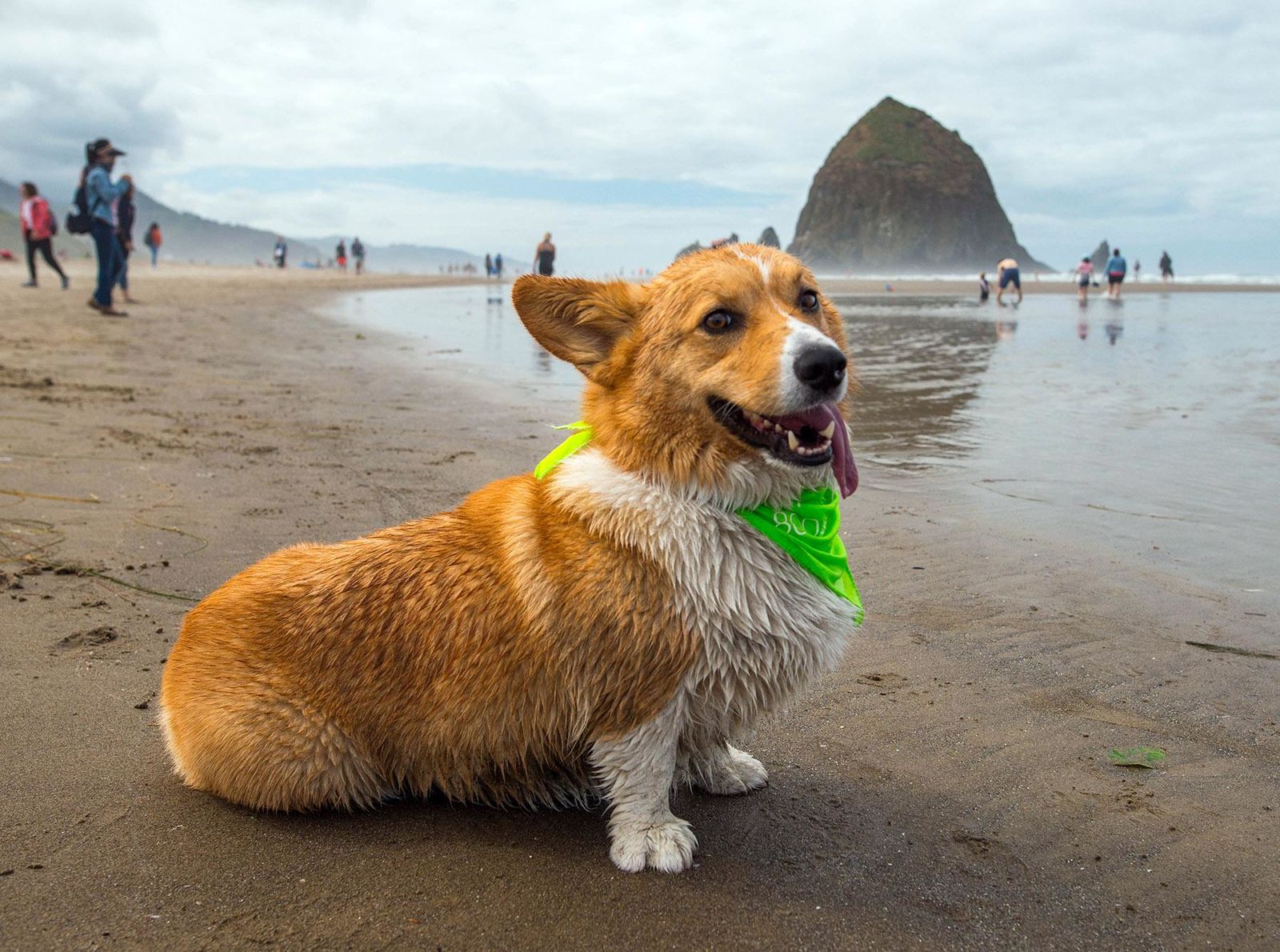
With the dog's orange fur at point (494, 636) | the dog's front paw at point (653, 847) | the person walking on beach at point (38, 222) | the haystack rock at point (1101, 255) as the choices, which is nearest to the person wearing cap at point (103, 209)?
the person walking on beach at point (38, 222)

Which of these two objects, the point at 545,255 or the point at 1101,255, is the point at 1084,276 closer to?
the point at 545,255

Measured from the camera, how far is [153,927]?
2.55m

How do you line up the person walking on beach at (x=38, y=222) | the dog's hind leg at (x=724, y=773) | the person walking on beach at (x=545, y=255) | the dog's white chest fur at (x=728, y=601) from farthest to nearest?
the person walking on beach at (x=545, y=255) → the person walking on beach at (x=38, y=222) → the dog's hind leg at (x=724, y=773) → the dog's white chest fur at (x=728, y=601)

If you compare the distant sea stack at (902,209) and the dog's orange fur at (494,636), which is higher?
the distant sea stack at (902,209)

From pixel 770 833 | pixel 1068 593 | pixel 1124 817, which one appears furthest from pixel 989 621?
pixel 770 833

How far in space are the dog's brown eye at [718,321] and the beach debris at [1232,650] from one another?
9.49 feet

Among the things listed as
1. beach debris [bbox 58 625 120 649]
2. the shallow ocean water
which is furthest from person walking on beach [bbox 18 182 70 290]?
beach debris [bbox 58 625 120 649]

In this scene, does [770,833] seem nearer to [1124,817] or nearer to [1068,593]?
[1124,817]

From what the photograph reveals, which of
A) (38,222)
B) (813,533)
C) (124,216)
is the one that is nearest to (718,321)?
(813,533)

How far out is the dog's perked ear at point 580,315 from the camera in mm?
3217

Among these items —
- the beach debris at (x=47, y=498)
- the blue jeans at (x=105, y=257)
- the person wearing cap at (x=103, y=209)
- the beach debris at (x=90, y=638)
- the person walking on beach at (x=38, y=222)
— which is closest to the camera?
the beach debris at (x=90, y=638)

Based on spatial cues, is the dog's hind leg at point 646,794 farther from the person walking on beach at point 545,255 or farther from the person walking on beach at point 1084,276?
the person walking on beach at point 1084,276

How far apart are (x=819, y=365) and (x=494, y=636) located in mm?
1303

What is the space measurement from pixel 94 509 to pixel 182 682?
3.28m
